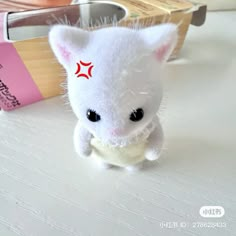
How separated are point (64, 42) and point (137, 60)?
0.19 feet

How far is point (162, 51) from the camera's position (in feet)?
0.81

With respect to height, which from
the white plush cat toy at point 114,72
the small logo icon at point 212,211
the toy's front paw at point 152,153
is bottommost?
the small logo icon at point 212,211

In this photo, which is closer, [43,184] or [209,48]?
[43,184]

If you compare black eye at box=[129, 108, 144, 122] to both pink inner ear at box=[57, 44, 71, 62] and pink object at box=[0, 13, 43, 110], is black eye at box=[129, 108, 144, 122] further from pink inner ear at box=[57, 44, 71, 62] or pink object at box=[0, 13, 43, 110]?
pink object at box=[0, 13, 43, 110]

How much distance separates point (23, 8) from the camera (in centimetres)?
44

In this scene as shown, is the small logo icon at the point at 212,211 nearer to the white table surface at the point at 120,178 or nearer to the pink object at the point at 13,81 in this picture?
the white table surface at the point at 120,178


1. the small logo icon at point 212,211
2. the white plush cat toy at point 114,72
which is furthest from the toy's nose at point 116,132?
the small logo icon at point 212,211

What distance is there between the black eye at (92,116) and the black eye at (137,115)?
3cm

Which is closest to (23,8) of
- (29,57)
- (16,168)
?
(29,57)

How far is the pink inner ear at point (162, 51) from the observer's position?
0.80ft

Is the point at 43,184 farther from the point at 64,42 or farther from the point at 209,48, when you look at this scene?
the point at 209,48

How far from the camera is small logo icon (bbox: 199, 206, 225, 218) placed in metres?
0.30

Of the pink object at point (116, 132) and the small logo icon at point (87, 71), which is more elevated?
the small logo icon at point (87, 71)

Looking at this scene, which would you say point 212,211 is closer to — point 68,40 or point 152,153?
point 152,153
